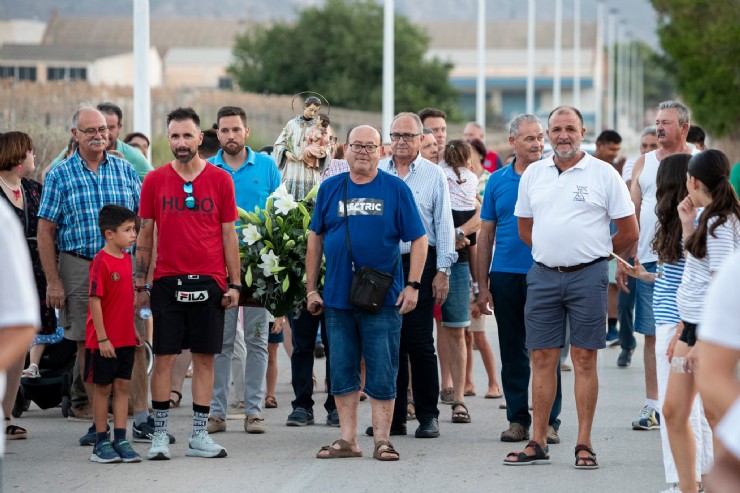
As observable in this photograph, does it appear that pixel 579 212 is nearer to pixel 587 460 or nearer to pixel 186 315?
pixel 587 460

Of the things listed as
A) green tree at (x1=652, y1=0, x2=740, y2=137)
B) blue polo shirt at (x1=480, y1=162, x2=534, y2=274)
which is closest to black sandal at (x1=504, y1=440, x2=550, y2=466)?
blue polo shirt at (x1=480, y1=162, x2=534, y2=274)

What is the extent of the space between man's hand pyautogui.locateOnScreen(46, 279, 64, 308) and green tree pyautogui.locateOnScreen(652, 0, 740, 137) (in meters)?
23.0

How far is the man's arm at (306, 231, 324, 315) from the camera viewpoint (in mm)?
9047

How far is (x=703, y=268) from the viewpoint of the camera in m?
7.04

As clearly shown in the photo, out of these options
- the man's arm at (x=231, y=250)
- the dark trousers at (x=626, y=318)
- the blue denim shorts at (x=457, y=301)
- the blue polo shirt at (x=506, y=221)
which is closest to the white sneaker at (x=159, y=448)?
the man's arm at (x=231, y=250)

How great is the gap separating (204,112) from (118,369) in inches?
983

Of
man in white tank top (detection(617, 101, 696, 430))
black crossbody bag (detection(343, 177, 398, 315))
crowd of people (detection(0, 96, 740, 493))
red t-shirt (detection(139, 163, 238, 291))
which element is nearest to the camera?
crowd of people (detection(0, 96, 740, 493))

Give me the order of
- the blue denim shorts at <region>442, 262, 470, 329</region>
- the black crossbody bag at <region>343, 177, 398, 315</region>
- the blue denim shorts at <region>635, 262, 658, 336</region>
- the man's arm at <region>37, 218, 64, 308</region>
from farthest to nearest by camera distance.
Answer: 1. the blue denim shorts at <region>442, 262, 470, 329</region>
2. the blue denim shorts at <region>635, 262, 658, 336</region>
3. the man's arm at <region>37, 218, 64, 308</region>
4. the black crossbody bag at <region>343, 177, 398, 315</region>

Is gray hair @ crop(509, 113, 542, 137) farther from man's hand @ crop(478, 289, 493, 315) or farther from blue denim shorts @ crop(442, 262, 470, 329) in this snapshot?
blue denim shorts @ crop(442, 262, 470, 329)

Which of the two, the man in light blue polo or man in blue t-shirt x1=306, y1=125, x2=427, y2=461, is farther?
the man in light blue polo

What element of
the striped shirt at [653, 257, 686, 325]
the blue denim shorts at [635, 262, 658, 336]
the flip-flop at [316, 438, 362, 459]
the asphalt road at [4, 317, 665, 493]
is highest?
the striped shirt at [653, 257, 686, 325]

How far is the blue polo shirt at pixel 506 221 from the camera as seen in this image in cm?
963

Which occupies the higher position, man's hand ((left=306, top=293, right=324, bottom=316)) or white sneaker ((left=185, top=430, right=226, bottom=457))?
man's hand ((left=306, top=293, right=324, bottom=316))

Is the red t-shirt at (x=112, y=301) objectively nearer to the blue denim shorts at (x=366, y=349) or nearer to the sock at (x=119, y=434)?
the sock at (x=119, y=434)
